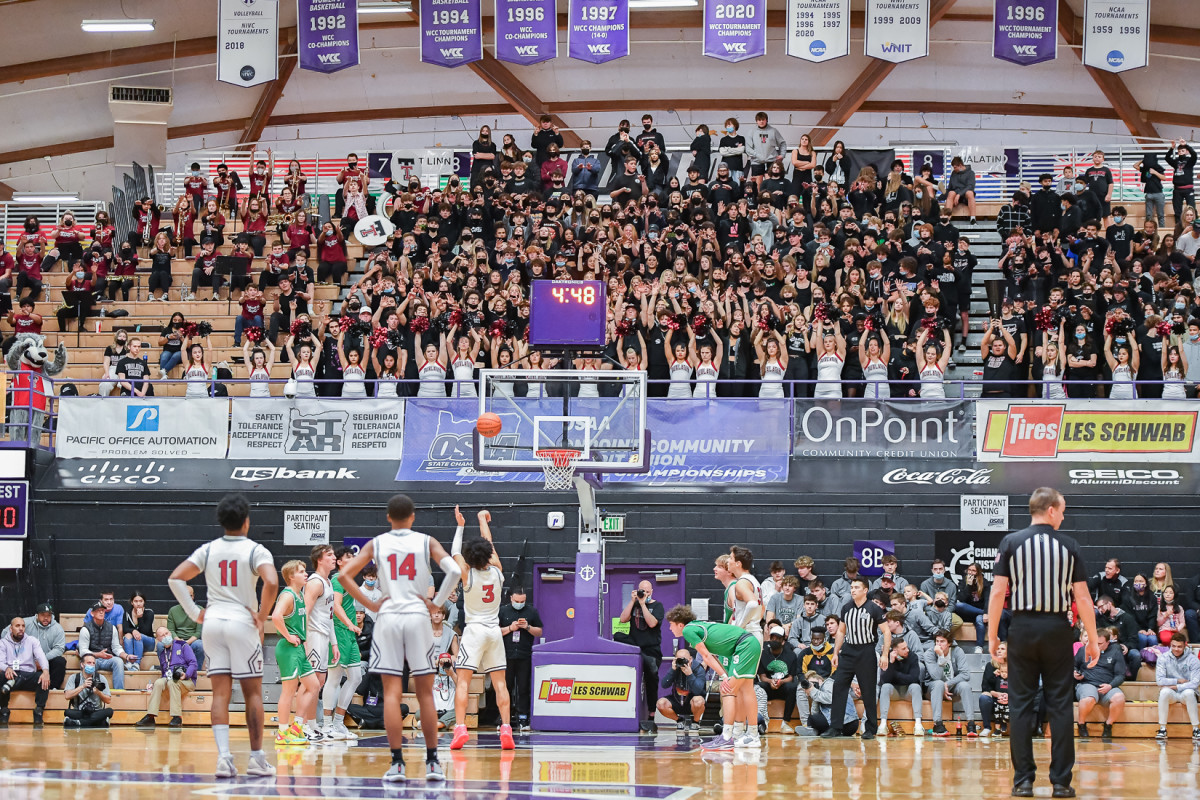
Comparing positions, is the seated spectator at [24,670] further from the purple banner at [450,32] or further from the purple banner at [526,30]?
the purple banner at [526,30]

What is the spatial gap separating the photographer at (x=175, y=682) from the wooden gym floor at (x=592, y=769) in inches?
74.8

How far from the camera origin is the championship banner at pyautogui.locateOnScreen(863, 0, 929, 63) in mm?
26312

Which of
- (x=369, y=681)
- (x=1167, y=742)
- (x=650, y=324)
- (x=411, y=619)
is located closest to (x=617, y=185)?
(x=650, y=324)

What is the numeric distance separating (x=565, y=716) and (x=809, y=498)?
19.0 feet

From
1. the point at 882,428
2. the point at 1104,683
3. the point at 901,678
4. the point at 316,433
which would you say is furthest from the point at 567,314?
the point at 1104,683

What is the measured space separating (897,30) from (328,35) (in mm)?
11063

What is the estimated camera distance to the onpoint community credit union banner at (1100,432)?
19.6m

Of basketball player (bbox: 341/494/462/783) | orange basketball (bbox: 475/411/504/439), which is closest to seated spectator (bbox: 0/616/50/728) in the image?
orange basketball (bbox: 475/411/504/439)

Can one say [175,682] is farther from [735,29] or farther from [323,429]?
[735,29]

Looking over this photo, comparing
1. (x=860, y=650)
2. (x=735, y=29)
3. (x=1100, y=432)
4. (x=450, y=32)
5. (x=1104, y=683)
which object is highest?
(x=450, y=32)

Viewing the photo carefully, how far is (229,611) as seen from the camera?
10.1 meters

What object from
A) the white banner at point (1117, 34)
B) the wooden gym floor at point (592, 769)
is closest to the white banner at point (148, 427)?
the wooden gym floor at point (592, 769)

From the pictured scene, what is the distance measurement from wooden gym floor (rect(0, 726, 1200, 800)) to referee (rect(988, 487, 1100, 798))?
0.44 metres

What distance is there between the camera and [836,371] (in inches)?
832
